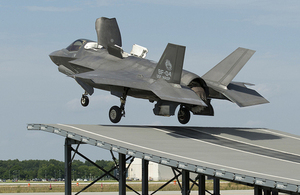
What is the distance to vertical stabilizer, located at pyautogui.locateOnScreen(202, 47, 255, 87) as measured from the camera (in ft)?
77.0

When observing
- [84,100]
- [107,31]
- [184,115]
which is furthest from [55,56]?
[184,115]

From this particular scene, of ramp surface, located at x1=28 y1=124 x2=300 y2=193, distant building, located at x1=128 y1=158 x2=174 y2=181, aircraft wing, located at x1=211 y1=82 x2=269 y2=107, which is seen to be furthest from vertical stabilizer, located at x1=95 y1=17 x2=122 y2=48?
distant building, located at x1=128 y1=158 x2=174 y2=181

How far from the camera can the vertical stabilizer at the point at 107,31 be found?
26234 mm

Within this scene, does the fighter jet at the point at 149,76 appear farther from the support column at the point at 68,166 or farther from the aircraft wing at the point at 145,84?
the support column at the point at 68,166

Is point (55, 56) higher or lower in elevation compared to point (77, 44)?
lower

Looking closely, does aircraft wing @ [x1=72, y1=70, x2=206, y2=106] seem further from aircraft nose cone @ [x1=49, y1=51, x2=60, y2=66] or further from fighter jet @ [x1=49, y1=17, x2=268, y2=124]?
aircraft nose cone @ [x1=49, y1=51, x2=60, y2=66]

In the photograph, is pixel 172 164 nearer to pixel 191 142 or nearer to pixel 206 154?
pixel 206 154

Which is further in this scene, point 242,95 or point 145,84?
point 242,95

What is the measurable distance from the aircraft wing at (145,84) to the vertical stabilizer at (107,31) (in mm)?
3220

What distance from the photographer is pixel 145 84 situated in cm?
2203

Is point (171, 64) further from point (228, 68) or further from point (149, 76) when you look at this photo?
point (228, 68)

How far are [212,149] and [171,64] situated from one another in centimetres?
509

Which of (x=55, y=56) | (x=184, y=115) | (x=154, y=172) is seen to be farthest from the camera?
(x=154, y=172)

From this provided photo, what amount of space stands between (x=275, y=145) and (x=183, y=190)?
20.6 feet
